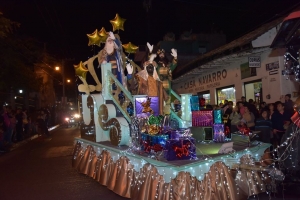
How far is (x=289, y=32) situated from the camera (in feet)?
16.9

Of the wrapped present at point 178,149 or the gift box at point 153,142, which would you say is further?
the gift box at point 153,142

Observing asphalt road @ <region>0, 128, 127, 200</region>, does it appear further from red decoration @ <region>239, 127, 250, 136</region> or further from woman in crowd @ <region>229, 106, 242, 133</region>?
woman in crowd @ <region>229, 106, 242, 133</region>

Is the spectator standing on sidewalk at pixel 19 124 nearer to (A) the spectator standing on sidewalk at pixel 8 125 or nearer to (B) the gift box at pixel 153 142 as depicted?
(A) the spectator standing on sidewalk at pixel 8 125

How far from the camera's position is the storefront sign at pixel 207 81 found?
A: 16698 mm

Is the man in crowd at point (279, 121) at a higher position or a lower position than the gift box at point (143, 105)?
lower

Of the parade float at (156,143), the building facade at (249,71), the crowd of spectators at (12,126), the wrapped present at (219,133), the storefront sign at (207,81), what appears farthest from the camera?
the storefront sign at (207,81)

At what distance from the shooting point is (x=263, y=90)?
12.7 meters

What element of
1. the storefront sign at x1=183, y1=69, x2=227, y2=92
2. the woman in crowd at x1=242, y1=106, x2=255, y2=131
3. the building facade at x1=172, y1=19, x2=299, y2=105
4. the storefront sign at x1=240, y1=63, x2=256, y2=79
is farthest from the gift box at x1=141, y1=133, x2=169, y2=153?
the storefront sign at x1=183, y1=69, x2=227, y2=92

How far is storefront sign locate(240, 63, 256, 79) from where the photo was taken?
13.3 metres

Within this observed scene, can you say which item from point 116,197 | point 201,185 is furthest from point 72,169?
point 201,185

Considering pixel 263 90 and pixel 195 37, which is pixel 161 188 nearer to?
pixel 263 90

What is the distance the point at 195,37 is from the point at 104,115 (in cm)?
2827

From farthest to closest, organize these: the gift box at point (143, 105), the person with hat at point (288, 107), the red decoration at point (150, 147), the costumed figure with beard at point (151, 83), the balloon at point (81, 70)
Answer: the balloon at point (81, 70) < the person with hat at point (288, 107) < the costumed figure with beard at point (151, 83) < the gift box at point (143, 105) < the red decoration at point (150, 147)

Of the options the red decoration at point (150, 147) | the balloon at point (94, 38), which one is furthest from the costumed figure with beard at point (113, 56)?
the red decoration at point (150, 147)
